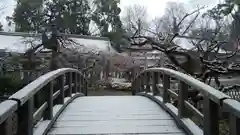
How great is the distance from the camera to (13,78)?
41.6 ft

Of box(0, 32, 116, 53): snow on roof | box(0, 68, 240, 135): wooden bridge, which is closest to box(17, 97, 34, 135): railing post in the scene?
box(0, 68, 240, 135): wooden bridge

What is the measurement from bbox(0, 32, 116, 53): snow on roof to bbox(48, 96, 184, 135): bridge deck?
422 inches

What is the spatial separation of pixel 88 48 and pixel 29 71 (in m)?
4.30

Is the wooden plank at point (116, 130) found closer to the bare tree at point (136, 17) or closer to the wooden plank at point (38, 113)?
the wooden plank at point (38, 113)

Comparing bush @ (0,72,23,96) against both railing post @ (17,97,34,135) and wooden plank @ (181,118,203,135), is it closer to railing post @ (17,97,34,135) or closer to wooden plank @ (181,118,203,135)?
wooden plank @ (181,118,203,135)

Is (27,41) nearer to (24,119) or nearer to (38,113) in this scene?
(38,113)

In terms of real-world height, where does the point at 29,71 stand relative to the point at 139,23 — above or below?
below

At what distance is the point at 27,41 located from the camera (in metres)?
13.9

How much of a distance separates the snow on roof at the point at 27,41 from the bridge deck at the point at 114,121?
10714mm

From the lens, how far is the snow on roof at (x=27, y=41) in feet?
49.7

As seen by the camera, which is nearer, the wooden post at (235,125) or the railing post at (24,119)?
the wooden post at (235,125)

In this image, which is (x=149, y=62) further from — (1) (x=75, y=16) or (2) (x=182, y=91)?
(2) (x=182, y=91)

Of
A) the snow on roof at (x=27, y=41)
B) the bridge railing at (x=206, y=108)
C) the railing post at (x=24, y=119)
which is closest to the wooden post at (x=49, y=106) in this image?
the railing post at (x=24, y=119)

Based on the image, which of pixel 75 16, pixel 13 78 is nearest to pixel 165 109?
pixel 13 78
